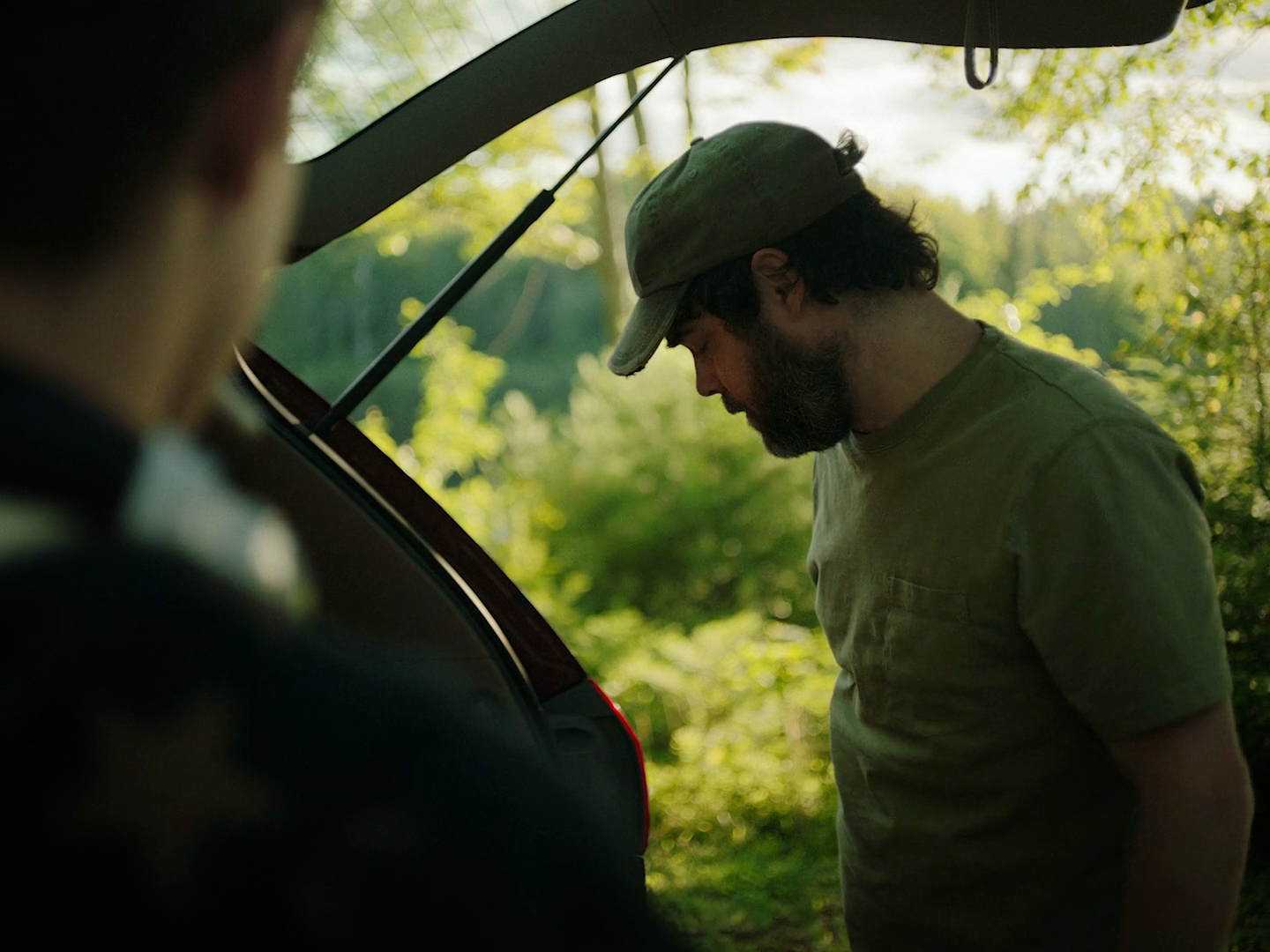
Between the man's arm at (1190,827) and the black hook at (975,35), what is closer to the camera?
the man's arm at (1190,827)

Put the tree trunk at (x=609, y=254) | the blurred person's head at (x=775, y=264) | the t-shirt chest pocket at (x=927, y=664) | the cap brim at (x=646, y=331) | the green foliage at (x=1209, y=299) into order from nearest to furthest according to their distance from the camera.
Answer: the t-shirt chest pocket at (x=927, y=664), the blurred person's head at (x=775, y=264), the cap brim at (x=646, y=331), the green foliage at (x=1209, y=299), the tree trunk at (x=609, y=254)

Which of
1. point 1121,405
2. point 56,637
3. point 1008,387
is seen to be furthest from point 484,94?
point 56,637

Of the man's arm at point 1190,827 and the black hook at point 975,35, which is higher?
the black hook at point 975,35

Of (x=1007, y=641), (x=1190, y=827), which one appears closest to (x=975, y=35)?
(x=1007, y=641)

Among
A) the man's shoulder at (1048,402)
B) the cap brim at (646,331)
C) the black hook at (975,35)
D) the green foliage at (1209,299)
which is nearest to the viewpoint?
the man's shoulder at (1048,402)

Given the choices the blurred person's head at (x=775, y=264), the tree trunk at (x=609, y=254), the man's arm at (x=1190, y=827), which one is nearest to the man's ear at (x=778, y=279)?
the blurred person's head at (x=775, y=264)

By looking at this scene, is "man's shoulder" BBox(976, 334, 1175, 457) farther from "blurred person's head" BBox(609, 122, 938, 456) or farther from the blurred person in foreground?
the blurred person in foreground

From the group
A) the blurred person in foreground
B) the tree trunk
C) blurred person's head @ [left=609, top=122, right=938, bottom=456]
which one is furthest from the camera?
the tree trunk

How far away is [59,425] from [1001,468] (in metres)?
1.55

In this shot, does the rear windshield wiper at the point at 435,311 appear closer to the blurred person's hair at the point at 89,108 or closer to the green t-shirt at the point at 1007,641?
the green t-shirt at the point at 1007,641

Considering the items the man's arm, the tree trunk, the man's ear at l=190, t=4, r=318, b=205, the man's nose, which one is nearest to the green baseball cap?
the man's nose

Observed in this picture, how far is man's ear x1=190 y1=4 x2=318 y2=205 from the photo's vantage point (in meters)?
0.55

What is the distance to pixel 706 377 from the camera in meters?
2.25

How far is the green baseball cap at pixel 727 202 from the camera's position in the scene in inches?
82.0
